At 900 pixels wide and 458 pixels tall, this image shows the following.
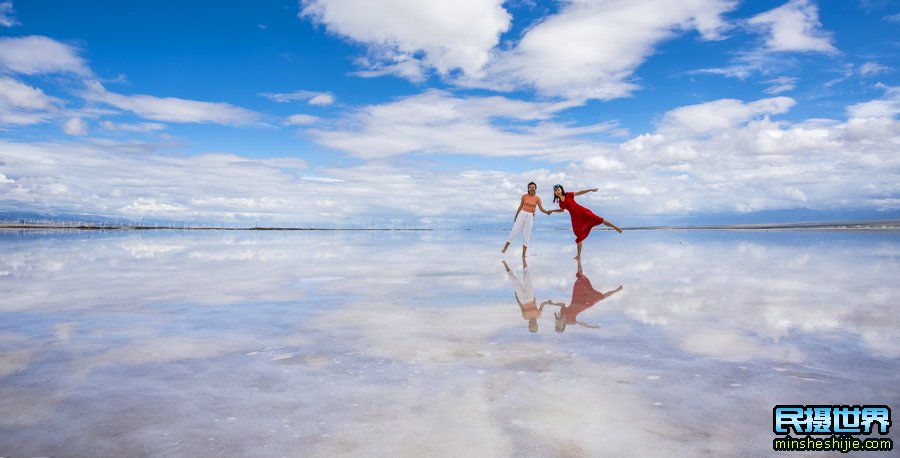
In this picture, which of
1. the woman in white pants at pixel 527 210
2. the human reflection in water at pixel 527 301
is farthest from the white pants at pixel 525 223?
the human reflection in water at pixel 527 301

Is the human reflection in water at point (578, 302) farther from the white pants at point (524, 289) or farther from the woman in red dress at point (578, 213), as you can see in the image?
the woman in red dress at point (578, 213)

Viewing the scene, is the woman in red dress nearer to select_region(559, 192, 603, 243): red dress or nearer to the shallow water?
select_region(559, 192, 603, 243): red dress

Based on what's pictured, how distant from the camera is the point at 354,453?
10.4 ft

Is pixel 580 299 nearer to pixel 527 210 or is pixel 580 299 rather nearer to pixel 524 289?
pixel 524 289

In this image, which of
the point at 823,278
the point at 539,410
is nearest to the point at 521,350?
the point at 539,410

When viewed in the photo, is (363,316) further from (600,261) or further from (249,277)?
(600,261)

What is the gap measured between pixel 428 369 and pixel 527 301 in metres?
4.22

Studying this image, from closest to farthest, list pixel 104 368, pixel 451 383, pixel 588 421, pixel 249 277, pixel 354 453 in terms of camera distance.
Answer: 1. pixel 354 453
2. pixel 588 421
3. pixel 451 383
4. pixel 104 368
5. pixel 249 277

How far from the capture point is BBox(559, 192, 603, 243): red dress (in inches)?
743

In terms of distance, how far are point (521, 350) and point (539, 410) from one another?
5.64ft

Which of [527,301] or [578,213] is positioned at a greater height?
[578,213]

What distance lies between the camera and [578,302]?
8.66 metres

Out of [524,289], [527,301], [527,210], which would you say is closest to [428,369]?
[527,301]

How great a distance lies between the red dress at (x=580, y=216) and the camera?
18875 millimetres
